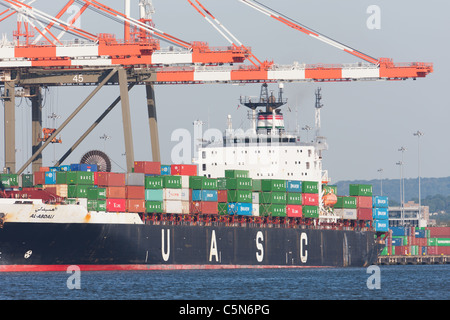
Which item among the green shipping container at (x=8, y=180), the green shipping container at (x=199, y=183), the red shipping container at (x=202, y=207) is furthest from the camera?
the red shipping container at (x=202, y=207)

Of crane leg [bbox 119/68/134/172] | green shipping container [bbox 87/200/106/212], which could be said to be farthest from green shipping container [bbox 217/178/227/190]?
green shipping container [bbox 87/200/106/212]

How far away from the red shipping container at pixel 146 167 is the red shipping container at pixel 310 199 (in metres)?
12.5

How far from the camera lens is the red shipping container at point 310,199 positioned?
237ft

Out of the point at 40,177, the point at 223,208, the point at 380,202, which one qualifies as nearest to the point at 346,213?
the point at 380,202

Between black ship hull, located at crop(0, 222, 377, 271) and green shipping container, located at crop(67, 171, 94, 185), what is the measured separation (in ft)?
7.83

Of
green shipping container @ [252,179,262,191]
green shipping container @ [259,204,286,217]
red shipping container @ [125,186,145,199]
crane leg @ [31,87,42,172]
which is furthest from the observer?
green shipping container @ [259,204,286,217]

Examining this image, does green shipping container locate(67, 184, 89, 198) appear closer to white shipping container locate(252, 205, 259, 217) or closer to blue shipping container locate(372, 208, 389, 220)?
white shipping container locate(252, 205, 259, 217)

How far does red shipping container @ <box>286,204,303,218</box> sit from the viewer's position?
70.9m

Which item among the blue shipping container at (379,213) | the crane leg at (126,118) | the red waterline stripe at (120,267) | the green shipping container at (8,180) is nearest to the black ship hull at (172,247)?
the red waterline stripe at (120,267)

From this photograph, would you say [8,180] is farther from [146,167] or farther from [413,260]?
[413,260]

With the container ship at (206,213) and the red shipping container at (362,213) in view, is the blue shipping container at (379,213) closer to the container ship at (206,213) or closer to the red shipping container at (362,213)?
the container ship at (206,213)

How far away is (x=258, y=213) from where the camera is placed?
69.1 m

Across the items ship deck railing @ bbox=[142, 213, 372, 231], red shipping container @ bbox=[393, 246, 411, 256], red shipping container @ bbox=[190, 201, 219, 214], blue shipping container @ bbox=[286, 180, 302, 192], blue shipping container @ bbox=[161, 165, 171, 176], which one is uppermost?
blue shipping container @ bbox=[161, 165, 171, 176]

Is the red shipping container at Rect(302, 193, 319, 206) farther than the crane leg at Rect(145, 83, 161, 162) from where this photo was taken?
Yes
